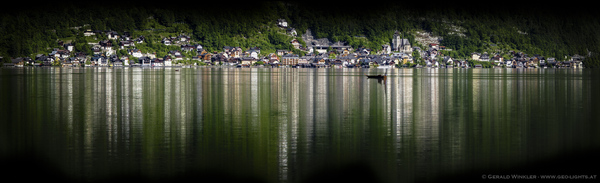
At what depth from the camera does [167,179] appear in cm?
1424

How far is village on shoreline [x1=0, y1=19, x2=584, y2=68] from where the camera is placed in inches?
6093

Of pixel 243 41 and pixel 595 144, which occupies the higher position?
pixel 243 41

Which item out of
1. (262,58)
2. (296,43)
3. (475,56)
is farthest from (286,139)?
(475,56)

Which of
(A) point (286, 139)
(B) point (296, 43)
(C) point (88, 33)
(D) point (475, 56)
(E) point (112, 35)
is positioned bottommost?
(A) point (286, 139)

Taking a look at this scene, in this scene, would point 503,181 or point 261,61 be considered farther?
point 261,61

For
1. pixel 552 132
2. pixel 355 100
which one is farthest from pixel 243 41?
pixel 552 132

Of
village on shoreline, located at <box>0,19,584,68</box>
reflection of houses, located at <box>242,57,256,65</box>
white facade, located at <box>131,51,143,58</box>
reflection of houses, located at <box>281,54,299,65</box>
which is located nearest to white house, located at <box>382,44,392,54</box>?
village on shoreline, located at <box>0,19,584,68</box>

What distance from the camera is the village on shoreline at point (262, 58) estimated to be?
154750 mm

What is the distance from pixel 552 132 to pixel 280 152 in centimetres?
1043

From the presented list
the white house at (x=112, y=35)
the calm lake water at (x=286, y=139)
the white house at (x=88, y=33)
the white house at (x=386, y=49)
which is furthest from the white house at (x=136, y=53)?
the calm lake water at (x=286, y=139)

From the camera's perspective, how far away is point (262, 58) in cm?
17300

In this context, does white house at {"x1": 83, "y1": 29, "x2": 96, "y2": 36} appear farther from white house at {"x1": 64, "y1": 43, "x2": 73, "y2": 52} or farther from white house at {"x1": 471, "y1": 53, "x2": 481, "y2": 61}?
white house at {"x1": 471, "y1": 53, "x2": 481, "y2": 61}

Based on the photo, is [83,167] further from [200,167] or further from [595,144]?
[595,144]

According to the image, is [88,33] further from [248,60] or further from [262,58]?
[262,58]
